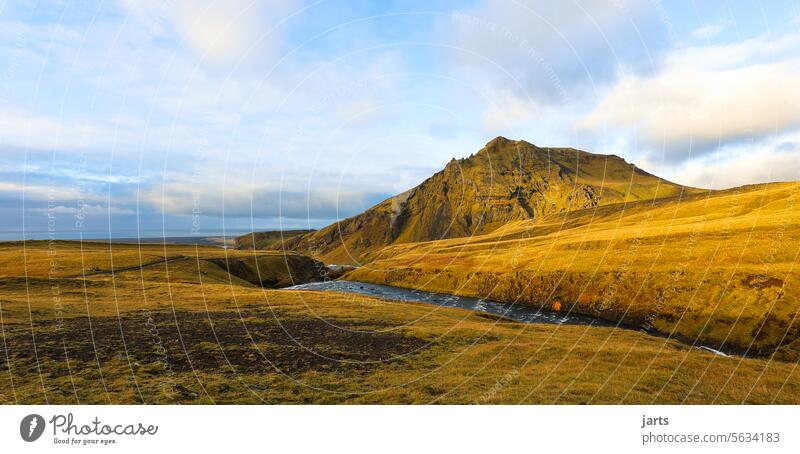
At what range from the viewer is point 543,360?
84.7 feet

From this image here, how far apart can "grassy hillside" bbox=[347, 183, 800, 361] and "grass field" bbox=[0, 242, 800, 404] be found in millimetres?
24931

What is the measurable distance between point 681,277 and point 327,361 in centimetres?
7221

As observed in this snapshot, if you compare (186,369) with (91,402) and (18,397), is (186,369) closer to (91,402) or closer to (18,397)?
(91,402)

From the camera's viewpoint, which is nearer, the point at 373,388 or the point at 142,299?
the point at 373,388

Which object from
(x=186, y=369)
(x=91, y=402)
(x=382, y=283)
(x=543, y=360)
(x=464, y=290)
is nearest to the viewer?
(x=91, y=402)

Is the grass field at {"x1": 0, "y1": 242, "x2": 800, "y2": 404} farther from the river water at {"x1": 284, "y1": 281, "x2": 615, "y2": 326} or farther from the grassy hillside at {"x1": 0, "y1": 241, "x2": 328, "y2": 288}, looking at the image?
the grassy hillside at {"x1": 0, "y1": 241, "x2": 328, "y2": 288}

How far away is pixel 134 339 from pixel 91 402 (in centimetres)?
1286

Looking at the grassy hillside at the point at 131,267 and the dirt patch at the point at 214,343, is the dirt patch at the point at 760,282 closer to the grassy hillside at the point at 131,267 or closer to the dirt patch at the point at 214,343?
the dirt patch at the point at 214,343

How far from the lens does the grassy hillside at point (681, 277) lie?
5119cm

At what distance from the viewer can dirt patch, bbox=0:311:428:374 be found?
23.8m

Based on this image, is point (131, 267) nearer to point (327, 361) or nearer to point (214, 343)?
point (214, 343)

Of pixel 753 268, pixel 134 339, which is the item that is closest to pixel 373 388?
pixel 134 339

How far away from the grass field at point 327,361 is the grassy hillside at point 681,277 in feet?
81.8

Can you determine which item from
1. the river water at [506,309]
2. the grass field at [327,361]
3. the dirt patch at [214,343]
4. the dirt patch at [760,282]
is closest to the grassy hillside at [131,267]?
the grass field at [327,361]
